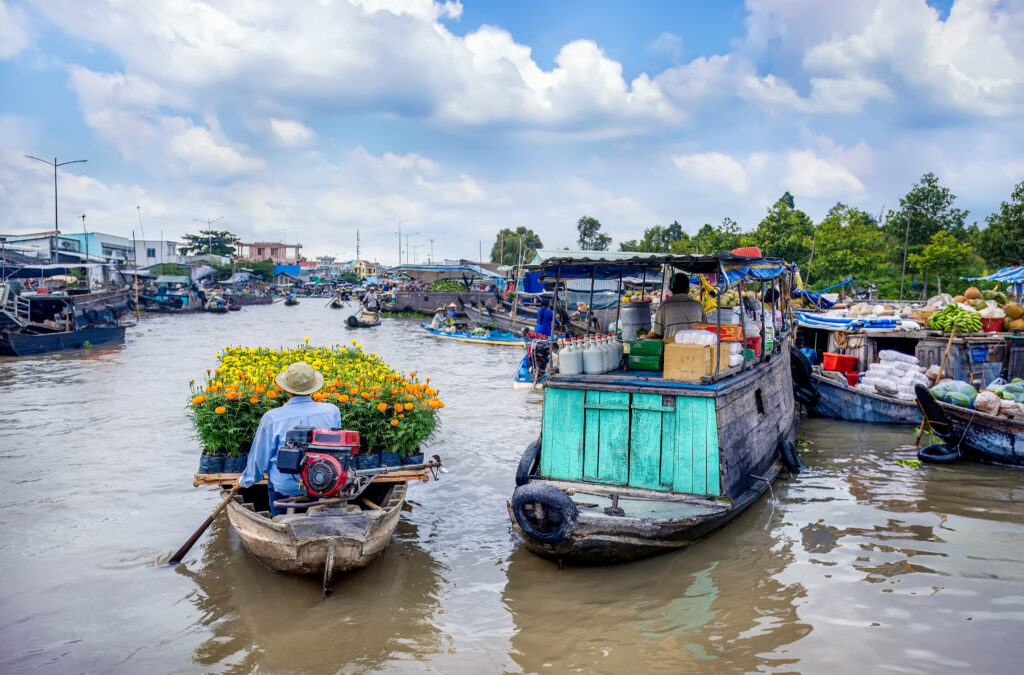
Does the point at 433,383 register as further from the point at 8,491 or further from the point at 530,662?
the point at 530,662

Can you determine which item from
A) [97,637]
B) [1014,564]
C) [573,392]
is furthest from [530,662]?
[1014,564]

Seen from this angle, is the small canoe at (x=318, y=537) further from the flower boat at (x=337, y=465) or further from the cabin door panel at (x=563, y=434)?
the cabin door panel at (x=563, y=434)

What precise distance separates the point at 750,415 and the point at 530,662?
3.87 metres

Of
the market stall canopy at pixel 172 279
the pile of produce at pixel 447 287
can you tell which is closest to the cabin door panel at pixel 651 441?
the pile of produce at pixel 447 287

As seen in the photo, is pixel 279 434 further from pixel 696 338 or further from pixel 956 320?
pixel 956 320

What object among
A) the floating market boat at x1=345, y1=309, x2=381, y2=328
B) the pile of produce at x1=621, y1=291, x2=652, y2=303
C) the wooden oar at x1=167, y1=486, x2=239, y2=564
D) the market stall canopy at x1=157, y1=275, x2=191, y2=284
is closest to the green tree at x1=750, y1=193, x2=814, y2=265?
the pile of produce at x1=621, y1=291, x2=652, y2=303

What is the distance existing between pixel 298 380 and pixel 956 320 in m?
11.8

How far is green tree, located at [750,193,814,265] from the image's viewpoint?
31453mm

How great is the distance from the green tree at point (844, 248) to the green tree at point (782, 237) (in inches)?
30.5

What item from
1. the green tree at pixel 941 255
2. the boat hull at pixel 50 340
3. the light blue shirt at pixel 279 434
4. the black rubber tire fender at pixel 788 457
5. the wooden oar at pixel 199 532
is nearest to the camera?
the light blue shirt at pixel 279 434

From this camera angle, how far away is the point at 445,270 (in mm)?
56781

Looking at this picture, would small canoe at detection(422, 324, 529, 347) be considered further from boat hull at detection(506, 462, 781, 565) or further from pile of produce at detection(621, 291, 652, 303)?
boat hull at detection(506, 462, 781, 565)

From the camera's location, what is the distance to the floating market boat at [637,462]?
5.54 meters

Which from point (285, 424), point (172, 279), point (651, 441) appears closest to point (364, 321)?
point (172, 279)
